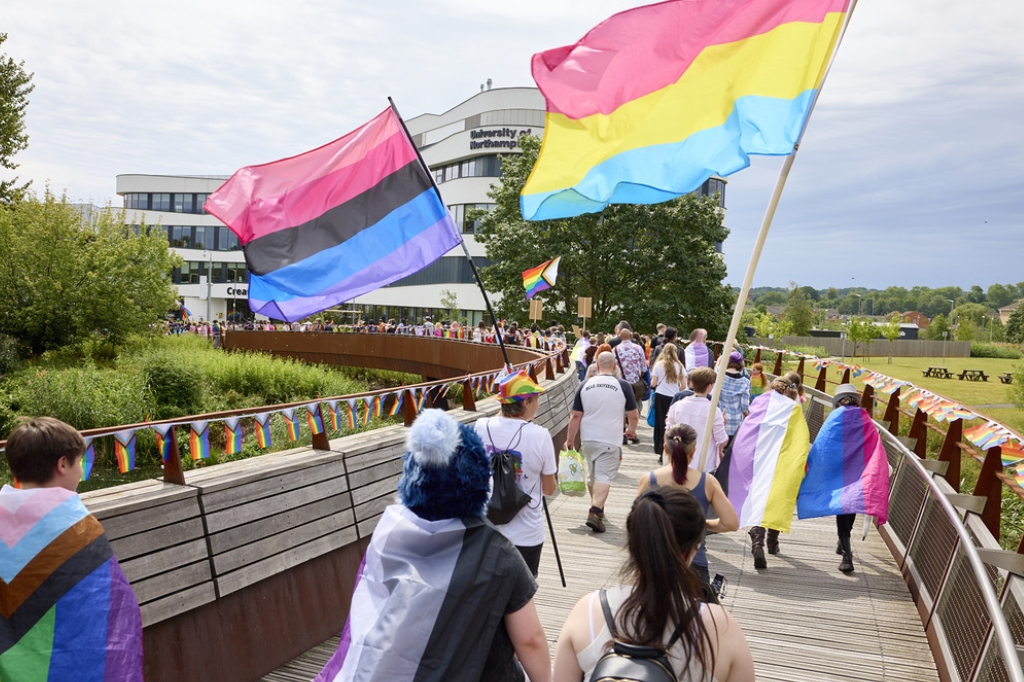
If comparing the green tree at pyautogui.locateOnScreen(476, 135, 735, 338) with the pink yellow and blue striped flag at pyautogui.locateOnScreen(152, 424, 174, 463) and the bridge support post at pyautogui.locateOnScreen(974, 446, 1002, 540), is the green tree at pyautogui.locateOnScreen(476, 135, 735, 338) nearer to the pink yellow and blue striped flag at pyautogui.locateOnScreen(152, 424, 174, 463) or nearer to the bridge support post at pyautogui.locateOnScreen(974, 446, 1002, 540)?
the bridge support post at pyautogui.locateOnScreen(974, 446, 1002, 540)

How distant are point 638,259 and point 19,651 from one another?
130 feet

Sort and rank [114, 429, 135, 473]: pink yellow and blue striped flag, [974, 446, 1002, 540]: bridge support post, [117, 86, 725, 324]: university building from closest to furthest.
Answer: [114, 429, 135, 473]: pink yellow and blue striped flag < [974, 446, 1002, 540]: bridge support post < [117, 86, 725, 324]: university building

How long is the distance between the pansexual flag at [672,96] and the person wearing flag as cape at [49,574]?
3.34 m

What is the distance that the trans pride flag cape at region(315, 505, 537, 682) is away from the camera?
254cm

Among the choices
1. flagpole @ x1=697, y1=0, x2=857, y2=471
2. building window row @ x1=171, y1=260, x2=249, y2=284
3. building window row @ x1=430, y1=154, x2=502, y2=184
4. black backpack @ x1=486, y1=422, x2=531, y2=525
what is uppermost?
building window row @ x1=430, y1=154, x2=502, y2=184

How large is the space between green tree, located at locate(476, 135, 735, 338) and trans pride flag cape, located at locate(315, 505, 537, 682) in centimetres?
3877

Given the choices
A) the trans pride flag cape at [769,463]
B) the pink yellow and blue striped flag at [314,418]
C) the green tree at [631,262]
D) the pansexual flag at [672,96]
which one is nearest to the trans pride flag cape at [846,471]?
the trans pride flag cape at [769,463]

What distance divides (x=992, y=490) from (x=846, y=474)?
193 cm

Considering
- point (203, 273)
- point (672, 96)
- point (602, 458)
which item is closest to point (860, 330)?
point (203, 273)

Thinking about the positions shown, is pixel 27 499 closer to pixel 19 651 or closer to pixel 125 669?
pixel 19 651

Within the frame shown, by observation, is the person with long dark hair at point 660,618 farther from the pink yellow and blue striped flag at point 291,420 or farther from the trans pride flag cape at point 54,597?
the pink yellow and blue striped flag at point 291,420

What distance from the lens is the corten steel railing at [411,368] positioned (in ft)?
16.0

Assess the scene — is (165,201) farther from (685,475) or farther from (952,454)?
(685,475)

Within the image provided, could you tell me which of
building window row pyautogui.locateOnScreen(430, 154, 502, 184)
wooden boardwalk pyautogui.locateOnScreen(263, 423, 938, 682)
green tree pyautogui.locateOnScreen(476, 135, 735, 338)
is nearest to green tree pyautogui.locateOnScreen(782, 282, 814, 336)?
building window row pyautogui.locateOnScreen(430, 154, 502, 184)
